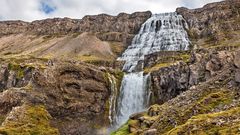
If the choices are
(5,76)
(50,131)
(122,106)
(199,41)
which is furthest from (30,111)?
(199,41)

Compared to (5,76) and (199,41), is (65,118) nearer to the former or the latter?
(5,76)

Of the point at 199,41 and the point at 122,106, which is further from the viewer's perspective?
the point at 199,41

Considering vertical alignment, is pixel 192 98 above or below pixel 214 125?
above

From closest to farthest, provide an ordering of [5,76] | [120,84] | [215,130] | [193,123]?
[215,130], [193,123], [120,84], [5,76]

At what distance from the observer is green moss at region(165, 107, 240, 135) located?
27.6 m

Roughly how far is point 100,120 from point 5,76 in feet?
156

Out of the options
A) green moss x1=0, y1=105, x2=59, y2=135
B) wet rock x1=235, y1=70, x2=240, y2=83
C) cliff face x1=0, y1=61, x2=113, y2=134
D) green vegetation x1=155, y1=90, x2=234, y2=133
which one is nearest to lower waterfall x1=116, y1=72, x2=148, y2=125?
cliff face x1=0, y1=61, x2=113, y2=134

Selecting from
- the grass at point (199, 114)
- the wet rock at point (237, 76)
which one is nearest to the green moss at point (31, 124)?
the grass at point (199, 114)

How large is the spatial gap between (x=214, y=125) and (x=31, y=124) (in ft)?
167

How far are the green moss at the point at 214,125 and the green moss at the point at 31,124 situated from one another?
43637 mm

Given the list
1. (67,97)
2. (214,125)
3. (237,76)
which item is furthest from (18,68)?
(214,125)

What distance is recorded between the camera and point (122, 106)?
3799 inches

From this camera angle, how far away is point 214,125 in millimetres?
29312

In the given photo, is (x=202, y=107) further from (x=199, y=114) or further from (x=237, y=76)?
(x=237, y=76)
